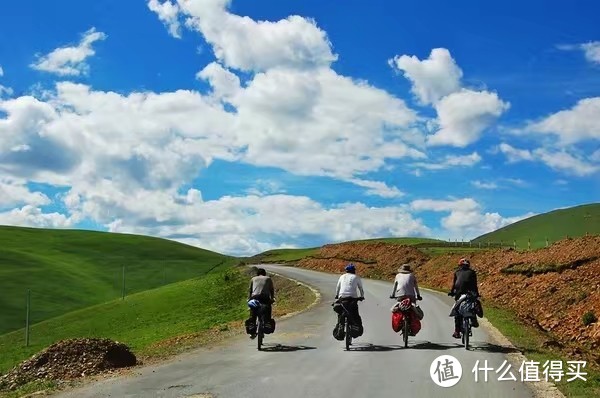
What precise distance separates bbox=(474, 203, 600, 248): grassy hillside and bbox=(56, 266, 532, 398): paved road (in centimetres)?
9109

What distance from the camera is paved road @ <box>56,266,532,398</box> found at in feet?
40.8

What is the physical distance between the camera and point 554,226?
405 ft

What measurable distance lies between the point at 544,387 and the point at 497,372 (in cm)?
137

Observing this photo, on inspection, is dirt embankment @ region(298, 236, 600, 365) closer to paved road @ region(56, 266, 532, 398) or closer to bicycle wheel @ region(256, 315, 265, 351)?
paved road @ region(56, 266, 532, 398)

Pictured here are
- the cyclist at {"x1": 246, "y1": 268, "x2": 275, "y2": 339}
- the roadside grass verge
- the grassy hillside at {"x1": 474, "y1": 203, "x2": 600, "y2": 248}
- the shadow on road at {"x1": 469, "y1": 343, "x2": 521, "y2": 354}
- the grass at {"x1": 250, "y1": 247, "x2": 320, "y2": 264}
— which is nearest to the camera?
the shadow on road at {"x1": 469, "y1": 343, "x2": 521, "y2": 354}

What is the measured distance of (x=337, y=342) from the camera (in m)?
19.8

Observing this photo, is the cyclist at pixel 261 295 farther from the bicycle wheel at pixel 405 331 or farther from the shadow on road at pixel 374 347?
the bicycle wheel at pixel 405 331

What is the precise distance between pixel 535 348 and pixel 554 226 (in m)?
114

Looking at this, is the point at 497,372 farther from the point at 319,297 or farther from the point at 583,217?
the point at 583,217

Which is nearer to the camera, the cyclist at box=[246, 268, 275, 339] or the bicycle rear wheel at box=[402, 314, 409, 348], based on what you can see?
the bicycle rear wheel at box=[402, 314, 409, 348]

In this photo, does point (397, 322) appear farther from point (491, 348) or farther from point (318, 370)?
point (318, 370)

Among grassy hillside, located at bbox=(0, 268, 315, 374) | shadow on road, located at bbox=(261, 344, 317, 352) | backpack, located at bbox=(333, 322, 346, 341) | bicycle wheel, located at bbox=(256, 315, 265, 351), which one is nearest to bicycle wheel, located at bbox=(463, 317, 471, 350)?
backpack, located at bbox=(333, 322, 346, 341)

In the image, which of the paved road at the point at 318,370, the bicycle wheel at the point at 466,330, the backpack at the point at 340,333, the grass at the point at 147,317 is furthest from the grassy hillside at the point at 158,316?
the bicycle wheel at the point at 466,330

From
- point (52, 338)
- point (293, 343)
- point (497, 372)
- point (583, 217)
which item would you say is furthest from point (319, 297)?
point (583, 217)
